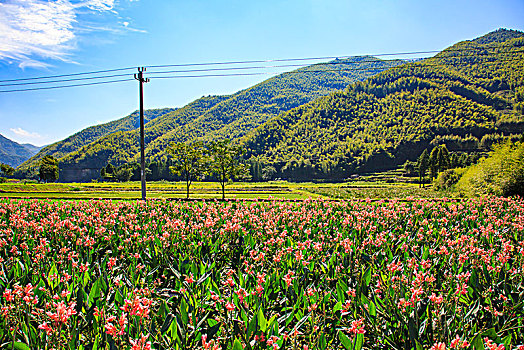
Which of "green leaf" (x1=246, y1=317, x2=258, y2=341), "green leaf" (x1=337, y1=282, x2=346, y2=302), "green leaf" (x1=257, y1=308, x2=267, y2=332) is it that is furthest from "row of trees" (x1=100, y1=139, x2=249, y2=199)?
"green leaf" (x1=246, y1=317, x2=258, y2=341)

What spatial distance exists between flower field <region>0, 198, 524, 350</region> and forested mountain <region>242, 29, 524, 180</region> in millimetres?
75733

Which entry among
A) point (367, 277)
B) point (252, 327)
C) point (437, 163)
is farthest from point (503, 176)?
point (437, 163)

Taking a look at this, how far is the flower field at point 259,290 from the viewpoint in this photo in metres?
2.46

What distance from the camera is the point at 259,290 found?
291cm

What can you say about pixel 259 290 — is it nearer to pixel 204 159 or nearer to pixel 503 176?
pixel 503 176

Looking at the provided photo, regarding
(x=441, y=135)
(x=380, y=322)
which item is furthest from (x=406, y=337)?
(x=441, y=135)

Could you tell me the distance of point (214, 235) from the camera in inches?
225

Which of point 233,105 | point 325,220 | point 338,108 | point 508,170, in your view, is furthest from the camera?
point 233,105

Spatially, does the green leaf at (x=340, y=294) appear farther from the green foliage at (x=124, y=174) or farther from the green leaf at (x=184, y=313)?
the green foliage at (x=124, y=174)

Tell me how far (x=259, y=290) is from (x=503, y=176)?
20.3 m

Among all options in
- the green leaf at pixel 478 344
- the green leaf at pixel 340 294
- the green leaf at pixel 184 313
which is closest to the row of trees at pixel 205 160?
the green leaf at pixel 340 294

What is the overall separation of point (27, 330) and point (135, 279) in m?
1.27

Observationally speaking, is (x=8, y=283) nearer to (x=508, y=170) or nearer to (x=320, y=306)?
(x=320, y=306)

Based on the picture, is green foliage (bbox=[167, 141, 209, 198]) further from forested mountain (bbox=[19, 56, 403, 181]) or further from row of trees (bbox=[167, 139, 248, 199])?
forested mountain (bbox=[19, 56, 403, 181])
